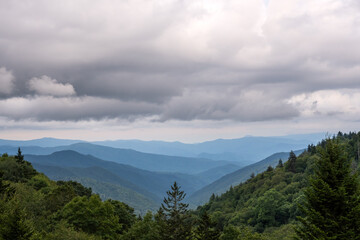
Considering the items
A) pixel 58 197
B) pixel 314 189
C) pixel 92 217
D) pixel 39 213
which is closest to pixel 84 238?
pixel 92 217

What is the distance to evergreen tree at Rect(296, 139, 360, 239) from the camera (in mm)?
20969

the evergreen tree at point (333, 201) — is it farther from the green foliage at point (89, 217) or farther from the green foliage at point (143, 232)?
the green foliage at point (89, 217)

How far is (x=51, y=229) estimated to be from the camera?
55094 millimetres

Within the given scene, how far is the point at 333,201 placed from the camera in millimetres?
21828

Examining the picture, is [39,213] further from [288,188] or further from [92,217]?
[288,188]

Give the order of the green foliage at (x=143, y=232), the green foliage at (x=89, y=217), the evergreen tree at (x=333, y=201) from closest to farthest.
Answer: the evergreen tree at (x=333, y=201) → the green foliage at (x=143, y=232) → the green foliage at (x=89, y=217)

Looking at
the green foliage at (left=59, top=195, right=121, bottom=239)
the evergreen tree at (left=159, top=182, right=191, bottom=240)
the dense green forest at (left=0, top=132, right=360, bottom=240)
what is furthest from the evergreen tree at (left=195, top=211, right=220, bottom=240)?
the green foliage at (left=59, top=195, right=121, bottom=239)

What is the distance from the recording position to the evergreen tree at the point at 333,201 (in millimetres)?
20969

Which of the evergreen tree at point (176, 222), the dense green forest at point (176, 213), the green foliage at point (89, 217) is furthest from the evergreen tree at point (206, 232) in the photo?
the green foliage at point (89, 217)

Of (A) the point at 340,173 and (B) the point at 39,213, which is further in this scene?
(B) the point at 39,213

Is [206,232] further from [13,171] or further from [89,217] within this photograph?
[13,171]

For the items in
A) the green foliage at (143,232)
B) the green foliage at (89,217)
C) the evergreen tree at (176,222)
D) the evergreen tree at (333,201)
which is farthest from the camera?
the green foliage at (89,217)

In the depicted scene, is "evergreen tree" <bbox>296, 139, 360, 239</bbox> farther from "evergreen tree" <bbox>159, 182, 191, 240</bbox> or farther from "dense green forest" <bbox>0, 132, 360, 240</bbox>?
"evergreen tree" <bbox>159, 182, 191, 240</bbox>

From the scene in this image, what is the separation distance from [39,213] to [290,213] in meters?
108
